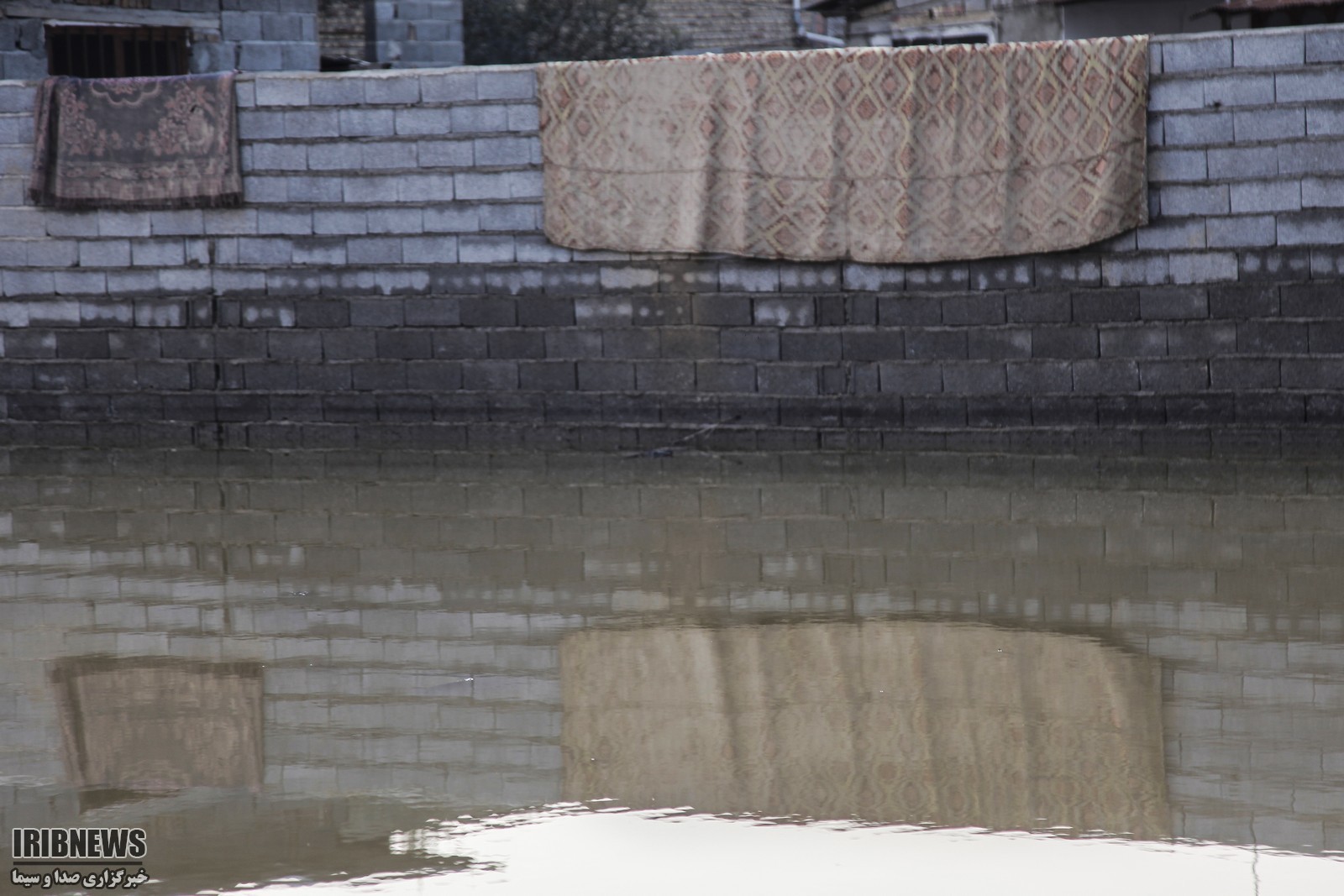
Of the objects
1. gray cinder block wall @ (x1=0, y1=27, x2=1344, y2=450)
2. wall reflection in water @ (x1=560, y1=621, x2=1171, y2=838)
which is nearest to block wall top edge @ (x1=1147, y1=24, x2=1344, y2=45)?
gray cinder block wall @ (x1=0, y1=27, x2=1344, y2=450)

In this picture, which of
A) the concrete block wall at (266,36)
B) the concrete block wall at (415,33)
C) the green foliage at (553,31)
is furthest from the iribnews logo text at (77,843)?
the green foliage at (553,31)

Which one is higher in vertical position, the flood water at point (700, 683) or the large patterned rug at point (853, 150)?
the large patterned rug at point (853, 150)

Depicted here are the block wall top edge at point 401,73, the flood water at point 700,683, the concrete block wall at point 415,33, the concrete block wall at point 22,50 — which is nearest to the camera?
the flood water at point 700,683

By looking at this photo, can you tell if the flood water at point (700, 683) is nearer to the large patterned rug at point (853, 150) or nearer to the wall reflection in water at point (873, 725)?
the wall reflection in water at point (873, 725)

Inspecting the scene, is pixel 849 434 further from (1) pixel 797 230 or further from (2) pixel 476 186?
(2) pixel 476 186

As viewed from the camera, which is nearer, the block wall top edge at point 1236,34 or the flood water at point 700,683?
the flood water at point 700,683

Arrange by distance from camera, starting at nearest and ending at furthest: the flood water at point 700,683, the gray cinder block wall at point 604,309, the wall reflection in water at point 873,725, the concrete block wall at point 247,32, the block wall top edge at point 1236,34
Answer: the flood water at point 700,683 → the wall reflection in water at point 873,725 → the block wall top edge at point 1236,34 → the gray cinder block wall at point 604,309 → the concrete block wall at point 247,32

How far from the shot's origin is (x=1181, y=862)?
349 centimetres

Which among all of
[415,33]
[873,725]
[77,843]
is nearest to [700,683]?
[873,725]

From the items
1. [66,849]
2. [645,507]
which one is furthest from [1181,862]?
[645,507]

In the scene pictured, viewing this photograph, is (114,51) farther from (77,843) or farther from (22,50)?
(77,843)

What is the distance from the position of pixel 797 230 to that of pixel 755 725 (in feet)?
15.7

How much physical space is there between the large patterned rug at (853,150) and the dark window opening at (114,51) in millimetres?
5795

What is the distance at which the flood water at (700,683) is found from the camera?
365cm
